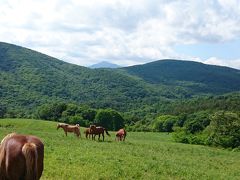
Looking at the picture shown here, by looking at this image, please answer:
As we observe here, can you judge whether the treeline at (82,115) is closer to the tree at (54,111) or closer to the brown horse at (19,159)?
the tree at (54,111)

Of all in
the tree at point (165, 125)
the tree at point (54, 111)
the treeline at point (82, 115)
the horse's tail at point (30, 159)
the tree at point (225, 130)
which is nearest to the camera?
the horse's tail at point (30, 159)

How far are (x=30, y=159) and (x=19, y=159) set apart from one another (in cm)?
29

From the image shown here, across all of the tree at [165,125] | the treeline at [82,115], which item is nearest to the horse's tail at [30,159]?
the treeline at [82,115]

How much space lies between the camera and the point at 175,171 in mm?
20156

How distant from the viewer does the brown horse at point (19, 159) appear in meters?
9.98

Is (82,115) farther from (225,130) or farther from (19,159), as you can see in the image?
(19,159)

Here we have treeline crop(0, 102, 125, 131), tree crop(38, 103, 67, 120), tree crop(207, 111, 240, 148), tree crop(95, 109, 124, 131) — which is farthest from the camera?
tree crop(38, 103, 67, 120)

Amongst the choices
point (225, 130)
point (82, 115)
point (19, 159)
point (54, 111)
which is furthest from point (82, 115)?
point (19, 159)

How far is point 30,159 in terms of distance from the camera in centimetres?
996

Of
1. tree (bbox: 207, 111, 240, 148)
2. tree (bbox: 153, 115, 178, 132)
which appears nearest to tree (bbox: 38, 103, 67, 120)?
tree (bbox: 153, 115, 178, 132)

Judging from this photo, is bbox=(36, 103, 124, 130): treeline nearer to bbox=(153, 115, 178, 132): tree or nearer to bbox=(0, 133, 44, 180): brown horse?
bbox=(153, 115, 178, 132): tree

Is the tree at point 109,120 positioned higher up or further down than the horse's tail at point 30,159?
further down

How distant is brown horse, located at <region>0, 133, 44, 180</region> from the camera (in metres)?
9.98

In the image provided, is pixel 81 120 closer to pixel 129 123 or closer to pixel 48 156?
pixel 129 123
